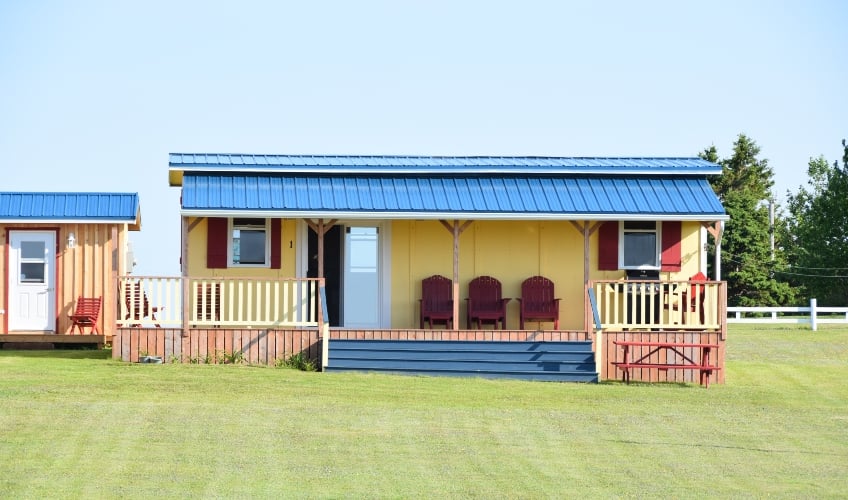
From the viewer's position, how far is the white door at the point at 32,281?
24391mm

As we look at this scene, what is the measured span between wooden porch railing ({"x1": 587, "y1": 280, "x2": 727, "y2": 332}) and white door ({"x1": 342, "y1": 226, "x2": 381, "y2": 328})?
3.92 m

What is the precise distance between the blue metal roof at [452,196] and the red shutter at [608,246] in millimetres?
725

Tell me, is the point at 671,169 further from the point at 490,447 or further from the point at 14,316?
the point at 14,316

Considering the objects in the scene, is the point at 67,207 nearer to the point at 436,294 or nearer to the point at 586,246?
the point at 436,294

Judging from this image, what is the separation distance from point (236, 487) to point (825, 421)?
29.7 feet

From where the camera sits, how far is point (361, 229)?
23281mm

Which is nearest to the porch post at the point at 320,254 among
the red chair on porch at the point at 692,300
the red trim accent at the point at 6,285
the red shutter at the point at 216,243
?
the red shutter at the point at 216,243

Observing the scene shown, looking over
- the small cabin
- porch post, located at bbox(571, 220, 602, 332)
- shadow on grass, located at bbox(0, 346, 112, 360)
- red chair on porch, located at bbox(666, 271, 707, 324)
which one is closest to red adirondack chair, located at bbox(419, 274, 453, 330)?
porch post, located at bbox(571, 220, 602, 332)

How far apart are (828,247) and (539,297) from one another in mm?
37053

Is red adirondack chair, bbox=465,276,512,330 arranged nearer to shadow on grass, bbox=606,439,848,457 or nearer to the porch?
the porch

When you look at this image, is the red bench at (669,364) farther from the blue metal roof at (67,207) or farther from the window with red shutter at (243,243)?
the blue metal roof at (67,207)

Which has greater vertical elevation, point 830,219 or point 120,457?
point 830,219

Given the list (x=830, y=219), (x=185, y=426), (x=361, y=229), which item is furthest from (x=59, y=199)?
(x=830, y=219)

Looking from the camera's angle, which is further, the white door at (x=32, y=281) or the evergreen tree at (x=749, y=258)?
the evergreen tree at (x=749, y=258)
